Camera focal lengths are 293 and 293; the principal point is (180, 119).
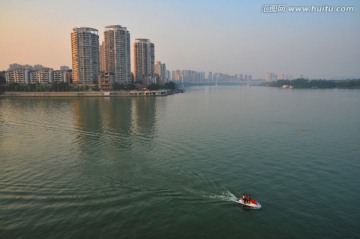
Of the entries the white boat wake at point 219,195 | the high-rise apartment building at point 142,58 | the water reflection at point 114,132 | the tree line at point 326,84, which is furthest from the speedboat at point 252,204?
the tree line at point 326,84

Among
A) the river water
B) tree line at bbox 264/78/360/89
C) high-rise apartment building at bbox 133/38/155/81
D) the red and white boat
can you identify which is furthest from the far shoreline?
tree line at bbox 264/78/360/89

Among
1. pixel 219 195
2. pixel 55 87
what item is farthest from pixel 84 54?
pixel 219 195

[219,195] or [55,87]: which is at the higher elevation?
[55,87]

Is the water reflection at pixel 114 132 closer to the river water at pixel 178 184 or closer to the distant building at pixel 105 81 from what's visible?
the river water at pixel 178 184

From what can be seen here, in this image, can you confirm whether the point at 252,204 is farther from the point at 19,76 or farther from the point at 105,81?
the point at 19,76

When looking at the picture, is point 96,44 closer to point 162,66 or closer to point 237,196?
point 162,66

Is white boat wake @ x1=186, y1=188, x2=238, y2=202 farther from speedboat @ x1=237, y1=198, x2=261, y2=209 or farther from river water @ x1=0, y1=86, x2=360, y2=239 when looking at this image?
speedboat @ x1=237, y1=198, x2=261, y2=209
